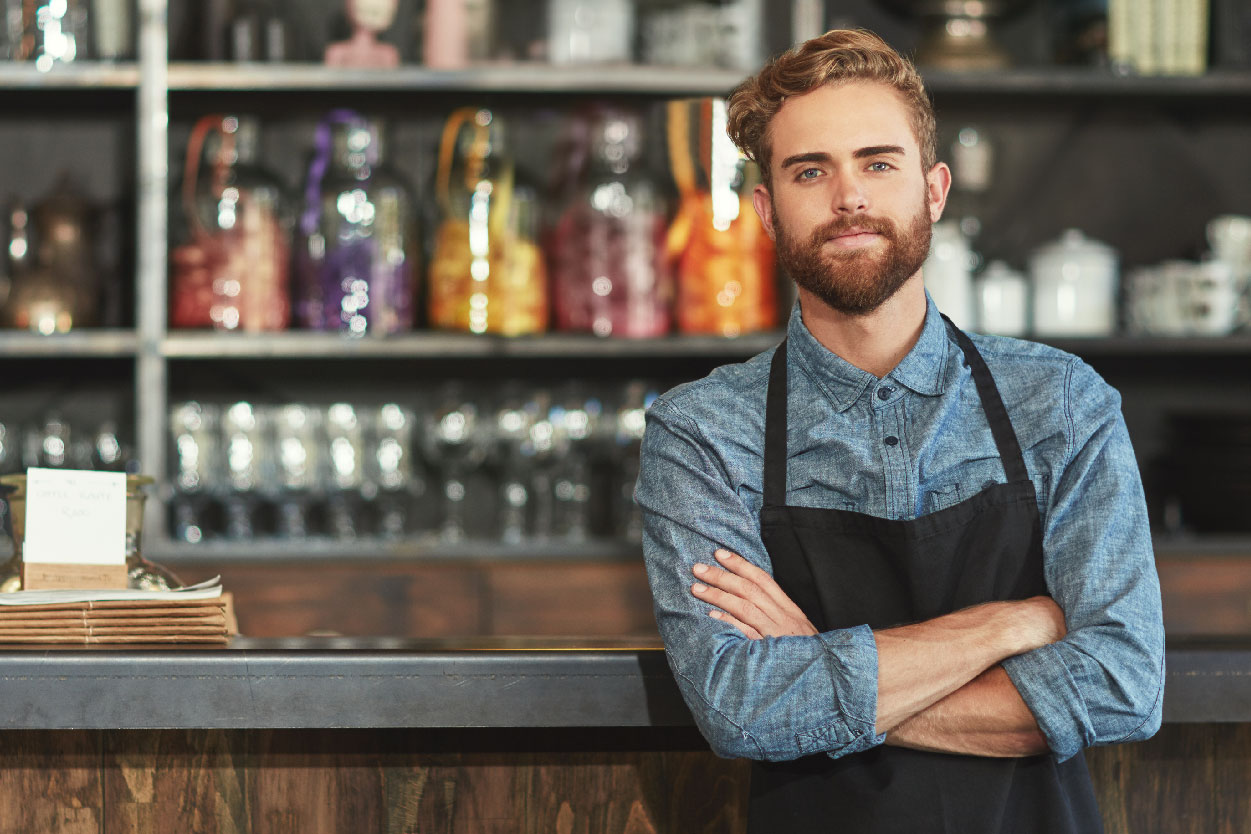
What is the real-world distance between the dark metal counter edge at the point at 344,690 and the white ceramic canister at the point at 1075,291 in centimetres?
142

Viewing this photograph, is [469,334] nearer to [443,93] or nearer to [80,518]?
[443,93]

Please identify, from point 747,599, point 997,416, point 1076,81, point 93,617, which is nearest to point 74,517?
point 93,617

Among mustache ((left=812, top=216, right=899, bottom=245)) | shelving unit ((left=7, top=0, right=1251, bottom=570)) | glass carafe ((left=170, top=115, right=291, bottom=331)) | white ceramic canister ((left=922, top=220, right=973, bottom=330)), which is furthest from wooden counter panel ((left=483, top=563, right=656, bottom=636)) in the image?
mustache ((left=812, top=216, right=899, bottom=245))

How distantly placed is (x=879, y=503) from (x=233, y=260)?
1596 mm

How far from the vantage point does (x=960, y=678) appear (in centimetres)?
101

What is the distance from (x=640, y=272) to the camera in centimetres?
239

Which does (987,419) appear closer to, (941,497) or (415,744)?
(941,497)

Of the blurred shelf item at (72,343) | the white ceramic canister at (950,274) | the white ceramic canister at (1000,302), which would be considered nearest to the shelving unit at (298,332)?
the blurred shelf item at (72,343)

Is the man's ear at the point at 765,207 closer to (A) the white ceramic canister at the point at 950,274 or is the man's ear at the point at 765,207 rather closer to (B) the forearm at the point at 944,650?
(B) the forearm at the point at 944,650

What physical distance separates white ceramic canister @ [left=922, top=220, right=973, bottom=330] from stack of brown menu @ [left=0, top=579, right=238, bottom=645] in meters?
1.63

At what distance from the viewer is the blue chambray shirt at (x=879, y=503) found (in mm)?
991

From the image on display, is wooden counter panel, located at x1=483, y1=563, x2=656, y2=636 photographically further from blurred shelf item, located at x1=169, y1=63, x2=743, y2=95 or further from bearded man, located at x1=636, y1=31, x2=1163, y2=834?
bearded man, located at x1=636, y1=31, x2=1163, y2=834

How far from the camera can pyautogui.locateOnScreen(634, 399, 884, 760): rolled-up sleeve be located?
99 centimetres

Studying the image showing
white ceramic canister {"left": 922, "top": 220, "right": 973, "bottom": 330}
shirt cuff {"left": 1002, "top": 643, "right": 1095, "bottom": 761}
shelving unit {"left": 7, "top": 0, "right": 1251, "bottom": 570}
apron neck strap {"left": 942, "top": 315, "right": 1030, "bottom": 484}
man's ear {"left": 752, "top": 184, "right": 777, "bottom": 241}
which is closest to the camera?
shirt cuff {"left": 1002, "top": 643, "right": 1095, "bottom": 761}
